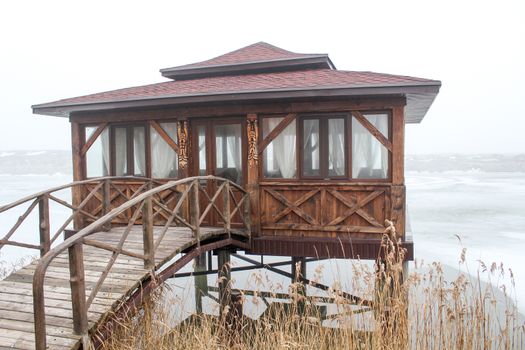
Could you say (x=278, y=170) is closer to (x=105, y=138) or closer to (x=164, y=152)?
(x=164, y=152)

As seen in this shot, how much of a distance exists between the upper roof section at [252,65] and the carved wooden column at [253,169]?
278cm

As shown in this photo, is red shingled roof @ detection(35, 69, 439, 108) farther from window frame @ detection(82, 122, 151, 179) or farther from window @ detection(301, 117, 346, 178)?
window @ detection(301, 117, 346, 178)

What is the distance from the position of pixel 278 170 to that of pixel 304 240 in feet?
4.58

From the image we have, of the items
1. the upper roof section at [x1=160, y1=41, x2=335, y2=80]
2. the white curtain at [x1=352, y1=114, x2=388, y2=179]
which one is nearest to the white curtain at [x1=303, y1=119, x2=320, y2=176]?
the white curtain at [x1=352, y1=114, x2=388, y2=179]

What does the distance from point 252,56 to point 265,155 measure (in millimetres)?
4175

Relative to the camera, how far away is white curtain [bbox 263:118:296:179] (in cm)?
813

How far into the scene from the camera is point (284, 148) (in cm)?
820

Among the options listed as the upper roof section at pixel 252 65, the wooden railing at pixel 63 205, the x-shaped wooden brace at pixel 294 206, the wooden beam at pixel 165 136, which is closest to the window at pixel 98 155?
the wooden railing at pixel 63 205

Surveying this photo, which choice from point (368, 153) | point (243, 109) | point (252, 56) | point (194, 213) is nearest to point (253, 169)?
point (243, 109)

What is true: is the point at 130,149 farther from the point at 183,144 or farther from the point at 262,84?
the point at 262,84

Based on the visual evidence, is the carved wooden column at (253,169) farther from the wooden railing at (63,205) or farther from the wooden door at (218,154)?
the wooden railing at (63,205)

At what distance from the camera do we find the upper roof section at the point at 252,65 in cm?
1023

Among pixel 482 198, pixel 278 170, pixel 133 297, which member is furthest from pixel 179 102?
pixel 482 198

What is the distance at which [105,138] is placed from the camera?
9438 mm
